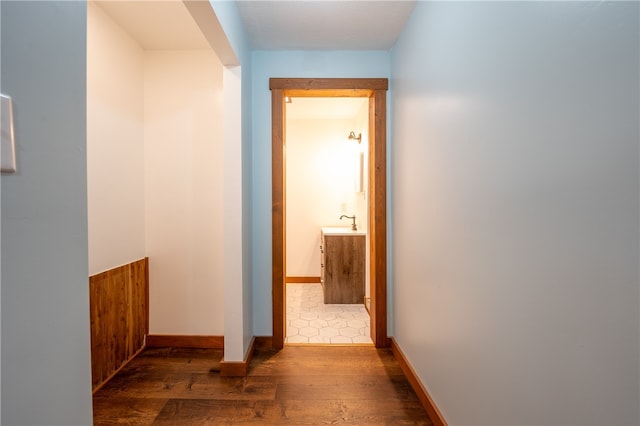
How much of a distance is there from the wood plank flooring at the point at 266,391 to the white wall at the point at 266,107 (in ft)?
1.67

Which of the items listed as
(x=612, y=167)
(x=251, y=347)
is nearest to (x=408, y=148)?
(x=612, y=167)

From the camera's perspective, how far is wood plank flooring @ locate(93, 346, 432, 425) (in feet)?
5.60

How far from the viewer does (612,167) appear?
2.25 feet

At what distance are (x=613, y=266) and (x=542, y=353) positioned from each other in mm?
363

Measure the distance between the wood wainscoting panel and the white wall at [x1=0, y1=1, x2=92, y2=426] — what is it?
1492mm

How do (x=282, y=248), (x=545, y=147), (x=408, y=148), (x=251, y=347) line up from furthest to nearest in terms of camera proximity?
(x=282, y=248), (x=251, y=347), (x=408, y=148), (x=545, y=147)

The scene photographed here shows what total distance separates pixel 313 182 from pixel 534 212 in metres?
3.94

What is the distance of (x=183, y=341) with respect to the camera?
254cm

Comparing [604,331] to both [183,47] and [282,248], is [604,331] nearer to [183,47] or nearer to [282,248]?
[282,248]

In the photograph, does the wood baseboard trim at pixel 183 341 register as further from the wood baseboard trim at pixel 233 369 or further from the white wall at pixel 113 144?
the white wall at pixel 113 144

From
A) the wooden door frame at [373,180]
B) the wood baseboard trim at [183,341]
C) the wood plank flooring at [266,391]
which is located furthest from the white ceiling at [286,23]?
Result: the wood plank flooring at [266,391]

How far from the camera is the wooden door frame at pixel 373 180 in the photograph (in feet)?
8.27

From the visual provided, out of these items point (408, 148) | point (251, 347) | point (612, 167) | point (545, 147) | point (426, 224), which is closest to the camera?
point (612, 167)

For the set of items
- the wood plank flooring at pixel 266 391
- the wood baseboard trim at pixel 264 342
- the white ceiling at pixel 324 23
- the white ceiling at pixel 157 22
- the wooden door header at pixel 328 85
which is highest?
the white ceiling at pixel 324 23
